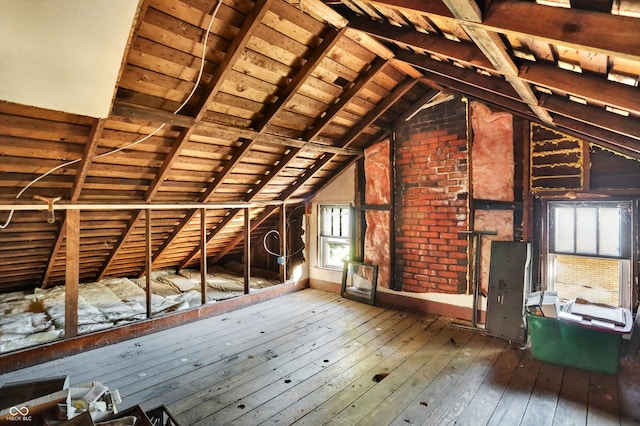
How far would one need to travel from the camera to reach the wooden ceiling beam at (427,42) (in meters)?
2.00

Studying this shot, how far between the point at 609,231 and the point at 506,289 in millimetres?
1132

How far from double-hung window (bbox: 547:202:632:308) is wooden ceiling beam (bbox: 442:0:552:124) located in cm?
207

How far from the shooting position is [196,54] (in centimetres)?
252

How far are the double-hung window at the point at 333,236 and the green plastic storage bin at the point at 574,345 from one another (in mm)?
2829

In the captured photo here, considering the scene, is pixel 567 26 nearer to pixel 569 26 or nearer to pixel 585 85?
pixel 569 26

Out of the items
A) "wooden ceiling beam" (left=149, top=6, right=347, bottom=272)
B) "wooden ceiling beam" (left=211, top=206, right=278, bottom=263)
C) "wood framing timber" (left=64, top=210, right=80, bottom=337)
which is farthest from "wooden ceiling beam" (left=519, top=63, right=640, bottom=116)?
"wooden ceiling beam" (left=211, top=206, right=278, bottom=263)

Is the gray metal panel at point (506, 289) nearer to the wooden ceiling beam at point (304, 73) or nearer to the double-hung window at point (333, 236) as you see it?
the double-hung window at point (333, 236)

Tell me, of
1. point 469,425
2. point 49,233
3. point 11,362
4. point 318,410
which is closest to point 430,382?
point 469,425

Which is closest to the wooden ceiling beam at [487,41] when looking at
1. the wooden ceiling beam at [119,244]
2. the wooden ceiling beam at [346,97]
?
the wooden ceiling beam at [346,97]

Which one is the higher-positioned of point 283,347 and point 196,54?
point 196,54

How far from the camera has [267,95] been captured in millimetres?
3201

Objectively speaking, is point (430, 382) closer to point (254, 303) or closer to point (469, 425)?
point (469, 425)

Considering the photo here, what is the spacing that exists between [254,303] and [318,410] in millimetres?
2696
